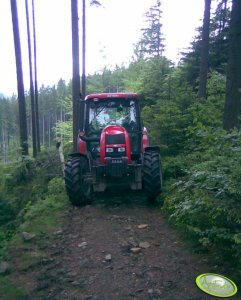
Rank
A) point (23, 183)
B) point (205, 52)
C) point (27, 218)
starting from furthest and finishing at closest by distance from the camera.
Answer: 1. point (23, 183)
2. point (205, 52)
3. point (27, 218)

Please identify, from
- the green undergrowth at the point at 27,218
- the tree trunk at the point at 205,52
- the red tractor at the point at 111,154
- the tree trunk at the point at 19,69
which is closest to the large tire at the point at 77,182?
the red tractor at the point at 111,154

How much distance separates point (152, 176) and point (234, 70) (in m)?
3.28

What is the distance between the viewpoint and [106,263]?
4992 millimetres

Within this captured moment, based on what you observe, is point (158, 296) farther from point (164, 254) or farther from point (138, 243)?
point (138, 243)

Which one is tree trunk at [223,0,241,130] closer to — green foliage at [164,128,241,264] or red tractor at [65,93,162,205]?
red tractor at [65,93,162,205]

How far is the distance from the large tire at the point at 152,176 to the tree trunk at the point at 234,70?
208 cm

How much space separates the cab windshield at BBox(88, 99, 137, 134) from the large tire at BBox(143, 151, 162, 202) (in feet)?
4.69

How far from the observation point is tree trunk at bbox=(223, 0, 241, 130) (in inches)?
307

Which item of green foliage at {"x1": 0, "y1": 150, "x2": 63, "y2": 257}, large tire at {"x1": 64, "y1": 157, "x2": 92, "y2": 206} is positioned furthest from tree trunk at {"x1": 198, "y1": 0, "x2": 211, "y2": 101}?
large tire at {"x1": 64, "y1": 157, "x2": 92, "y2": 206}

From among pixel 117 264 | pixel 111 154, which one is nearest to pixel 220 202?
pixel 117 264

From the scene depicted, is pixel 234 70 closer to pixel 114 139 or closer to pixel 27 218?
pixel 114 139

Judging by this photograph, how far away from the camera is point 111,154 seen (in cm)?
757

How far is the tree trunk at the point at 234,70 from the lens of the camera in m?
7.81

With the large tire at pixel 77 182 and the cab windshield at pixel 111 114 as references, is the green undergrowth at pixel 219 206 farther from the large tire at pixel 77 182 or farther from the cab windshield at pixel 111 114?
the cab windshield at pixel 111 114
